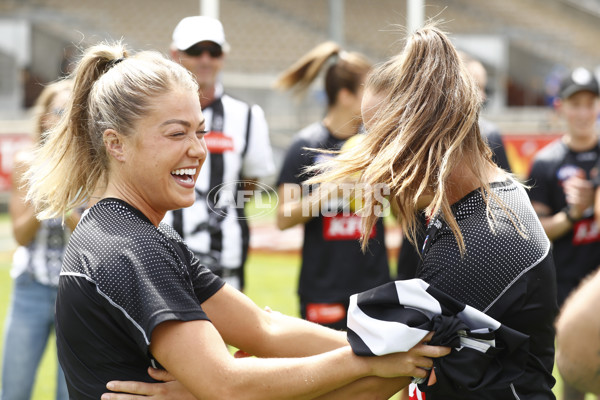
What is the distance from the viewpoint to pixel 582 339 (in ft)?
6.09

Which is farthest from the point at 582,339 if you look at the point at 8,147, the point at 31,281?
the point at 8,147

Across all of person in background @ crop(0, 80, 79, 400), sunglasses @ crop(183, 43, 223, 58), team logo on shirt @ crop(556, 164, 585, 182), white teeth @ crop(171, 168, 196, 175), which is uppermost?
sunglasses @ crop(183, 43, 223, 58)

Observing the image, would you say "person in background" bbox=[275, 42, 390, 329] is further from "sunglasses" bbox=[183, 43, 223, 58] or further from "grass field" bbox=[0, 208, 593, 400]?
"grass field" bbox=[0, 208, 593, 400]

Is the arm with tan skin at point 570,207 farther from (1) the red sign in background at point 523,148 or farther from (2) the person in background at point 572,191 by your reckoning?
(1) the red sign in background at point 523,148

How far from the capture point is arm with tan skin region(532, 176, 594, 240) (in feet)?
16.4

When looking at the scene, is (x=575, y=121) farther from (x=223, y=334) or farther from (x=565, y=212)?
(x=223, y=334)

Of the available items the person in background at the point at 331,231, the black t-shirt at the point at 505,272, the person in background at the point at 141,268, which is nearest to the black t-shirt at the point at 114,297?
the person in background at the point at 141,268

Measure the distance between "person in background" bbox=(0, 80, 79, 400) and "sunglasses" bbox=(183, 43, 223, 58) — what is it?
30.8 inches

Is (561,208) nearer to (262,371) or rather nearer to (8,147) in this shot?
(262,371)

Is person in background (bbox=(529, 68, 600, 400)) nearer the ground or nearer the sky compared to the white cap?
nearer the ground

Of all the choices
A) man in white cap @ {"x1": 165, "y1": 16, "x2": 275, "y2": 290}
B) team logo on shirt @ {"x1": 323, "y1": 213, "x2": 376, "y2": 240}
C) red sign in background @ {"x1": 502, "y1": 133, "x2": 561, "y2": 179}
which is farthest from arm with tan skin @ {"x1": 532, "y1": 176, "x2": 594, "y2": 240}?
red sign in background @ {"x1": 502, "y1": 133, "x2": 561, "y2": 179}

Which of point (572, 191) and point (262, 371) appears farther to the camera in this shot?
point (572, 191)

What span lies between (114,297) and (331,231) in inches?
115

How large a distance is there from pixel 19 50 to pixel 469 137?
2059 cm
